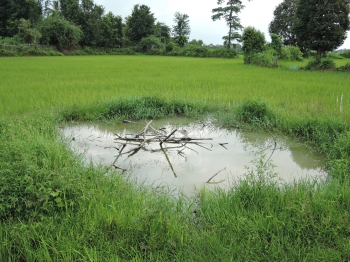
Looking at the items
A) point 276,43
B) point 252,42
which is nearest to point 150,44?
point 252,42

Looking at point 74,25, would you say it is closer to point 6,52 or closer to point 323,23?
point 6,52

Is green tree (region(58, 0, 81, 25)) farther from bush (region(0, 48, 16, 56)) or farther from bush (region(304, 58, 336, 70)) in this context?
bush (region(304, 58, 336, 70))

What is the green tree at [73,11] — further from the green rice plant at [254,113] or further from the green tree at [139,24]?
the green rice plant at [254,113]

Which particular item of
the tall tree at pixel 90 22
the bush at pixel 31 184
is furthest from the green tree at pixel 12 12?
the bush at pixel 31 184

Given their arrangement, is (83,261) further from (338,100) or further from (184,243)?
(338,100)

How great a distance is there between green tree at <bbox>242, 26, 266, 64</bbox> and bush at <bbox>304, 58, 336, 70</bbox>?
4404 millimetres

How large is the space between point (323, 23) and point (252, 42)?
4.68 metres

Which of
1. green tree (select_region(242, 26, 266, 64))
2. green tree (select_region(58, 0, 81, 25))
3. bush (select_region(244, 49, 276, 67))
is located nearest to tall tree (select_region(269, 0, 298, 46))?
green tree (select_region(242, 26, 266, 64))

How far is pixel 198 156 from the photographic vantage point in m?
3.60

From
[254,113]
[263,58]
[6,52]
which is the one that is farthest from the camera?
[6,52]

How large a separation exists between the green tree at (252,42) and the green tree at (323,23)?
332cm

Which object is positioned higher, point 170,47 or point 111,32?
point 111,32

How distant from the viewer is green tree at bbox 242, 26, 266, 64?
54.6 ft

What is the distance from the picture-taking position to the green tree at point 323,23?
12.4 metres
